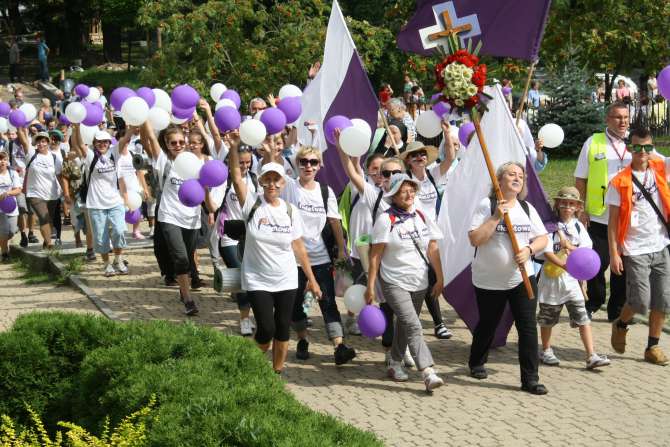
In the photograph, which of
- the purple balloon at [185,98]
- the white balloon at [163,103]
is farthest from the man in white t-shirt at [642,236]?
the white balloon at [163,103]

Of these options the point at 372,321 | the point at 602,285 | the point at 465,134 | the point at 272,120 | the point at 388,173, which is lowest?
the point at 602,285

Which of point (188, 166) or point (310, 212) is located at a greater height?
point (188, 166)

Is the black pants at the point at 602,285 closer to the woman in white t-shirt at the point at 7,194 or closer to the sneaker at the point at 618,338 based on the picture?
the sneaker at the point at 618,338

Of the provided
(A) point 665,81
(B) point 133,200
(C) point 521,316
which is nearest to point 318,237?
(C) point 521,316

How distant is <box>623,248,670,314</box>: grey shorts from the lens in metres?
9.62

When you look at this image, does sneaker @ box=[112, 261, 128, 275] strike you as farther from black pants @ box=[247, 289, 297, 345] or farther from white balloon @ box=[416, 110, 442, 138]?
black pants @ box=[247, 289, 297, 345]

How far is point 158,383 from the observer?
21.3ft

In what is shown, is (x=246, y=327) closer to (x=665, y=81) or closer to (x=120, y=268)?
(x=120, y=268)

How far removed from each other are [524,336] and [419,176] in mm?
2072

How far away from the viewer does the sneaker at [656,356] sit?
31.4 ft

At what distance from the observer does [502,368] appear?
31.5 feet

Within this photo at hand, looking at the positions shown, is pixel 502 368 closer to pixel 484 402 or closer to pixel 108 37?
pixel 484 402

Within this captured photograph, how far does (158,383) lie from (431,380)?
113 inches

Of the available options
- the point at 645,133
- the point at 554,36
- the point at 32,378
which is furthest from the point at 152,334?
the point at 554,36
